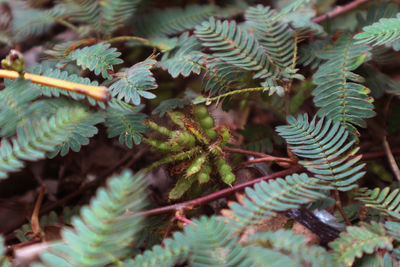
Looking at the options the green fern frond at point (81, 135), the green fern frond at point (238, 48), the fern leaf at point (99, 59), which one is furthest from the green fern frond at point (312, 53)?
the green fern frond at point (81, 135)

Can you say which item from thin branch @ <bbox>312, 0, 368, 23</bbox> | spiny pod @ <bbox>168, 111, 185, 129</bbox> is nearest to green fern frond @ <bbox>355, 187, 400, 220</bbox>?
spiny pod @ <bbox>168, 111, 185, 129</bbox>

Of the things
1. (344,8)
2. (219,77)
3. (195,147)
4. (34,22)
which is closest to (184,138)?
(195,147)

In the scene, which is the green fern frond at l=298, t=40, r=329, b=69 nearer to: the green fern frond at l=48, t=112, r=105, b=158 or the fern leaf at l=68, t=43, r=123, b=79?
the fern leaf at l=68, t=43, r=123, b=79

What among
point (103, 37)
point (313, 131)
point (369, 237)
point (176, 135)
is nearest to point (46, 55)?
point (103, 37)

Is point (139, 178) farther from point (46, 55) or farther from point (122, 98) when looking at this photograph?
point (46, 55)

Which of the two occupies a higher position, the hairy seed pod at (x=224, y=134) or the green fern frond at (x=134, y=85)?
the green fern frond at (x=134, y=85)

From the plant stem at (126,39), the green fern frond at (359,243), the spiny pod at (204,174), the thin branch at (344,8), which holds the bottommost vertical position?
the green fern frond at (359,243)

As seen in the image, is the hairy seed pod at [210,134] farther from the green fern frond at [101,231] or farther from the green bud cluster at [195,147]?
the green fern frond at [101,231]

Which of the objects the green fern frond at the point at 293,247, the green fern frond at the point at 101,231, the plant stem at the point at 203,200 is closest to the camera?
the green fern frond at the point at 101,231
